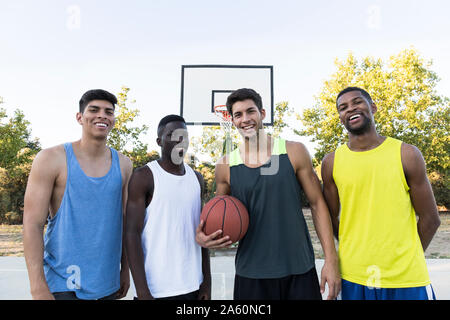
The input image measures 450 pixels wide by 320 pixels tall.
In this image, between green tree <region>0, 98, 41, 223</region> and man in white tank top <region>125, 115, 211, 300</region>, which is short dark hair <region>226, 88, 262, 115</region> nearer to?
man in white tank top <region>125, 115, 211, 300</region>

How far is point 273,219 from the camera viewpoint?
200 cm

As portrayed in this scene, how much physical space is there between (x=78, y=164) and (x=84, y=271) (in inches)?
26.3

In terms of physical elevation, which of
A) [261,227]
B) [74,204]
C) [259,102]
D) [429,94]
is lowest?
[261,227]

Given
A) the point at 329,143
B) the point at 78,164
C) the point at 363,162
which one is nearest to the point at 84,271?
the point at 78,164

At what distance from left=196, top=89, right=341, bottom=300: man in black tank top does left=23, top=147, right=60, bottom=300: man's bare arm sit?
0.93 metres

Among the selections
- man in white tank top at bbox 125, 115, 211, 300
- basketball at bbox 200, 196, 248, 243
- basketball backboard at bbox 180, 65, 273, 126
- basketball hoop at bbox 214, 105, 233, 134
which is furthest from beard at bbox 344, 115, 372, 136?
basketball hoop at bbox 214, 105, 233, 134

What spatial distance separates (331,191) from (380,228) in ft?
1.27

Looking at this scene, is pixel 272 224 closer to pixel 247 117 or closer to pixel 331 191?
pixel 331 191

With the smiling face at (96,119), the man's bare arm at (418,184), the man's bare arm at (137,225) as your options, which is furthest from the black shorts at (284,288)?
the smiling face at (96,119)

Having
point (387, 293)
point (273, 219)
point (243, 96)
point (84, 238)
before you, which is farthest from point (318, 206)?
point (84, 238)

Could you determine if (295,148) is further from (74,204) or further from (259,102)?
(74,204)

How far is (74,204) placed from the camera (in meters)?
1.95

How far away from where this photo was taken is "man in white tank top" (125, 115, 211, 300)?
6.25 feet

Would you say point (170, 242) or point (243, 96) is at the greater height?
point (243, 96)
